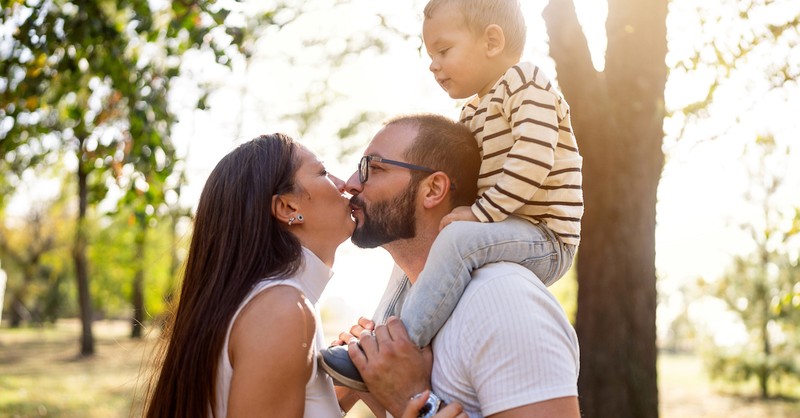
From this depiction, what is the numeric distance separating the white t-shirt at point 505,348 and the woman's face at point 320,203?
28.1 inches

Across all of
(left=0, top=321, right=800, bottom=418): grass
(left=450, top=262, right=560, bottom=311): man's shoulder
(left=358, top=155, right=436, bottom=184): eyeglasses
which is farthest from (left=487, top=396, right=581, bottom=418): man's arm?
(left=0, top=321, right=800, bottom=418): grass

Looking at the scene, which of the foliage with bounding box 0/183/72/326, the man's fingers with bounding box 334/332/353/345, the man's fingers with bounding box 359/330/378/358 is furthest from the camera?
the foliage with bounding box 0/183/72/326

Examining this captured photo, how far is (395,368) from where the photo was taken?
2672 mm

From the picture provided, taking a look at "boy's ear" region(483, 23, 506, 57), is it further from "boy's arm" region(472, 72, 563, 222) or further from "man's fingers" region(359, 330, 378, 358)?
"man's fingers" region(359, 330, 378, 358)

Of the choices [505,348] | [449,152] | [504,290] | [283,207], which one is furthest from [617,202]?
[505,348]

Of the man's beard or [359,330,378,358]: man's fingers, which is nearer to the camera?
[359,330,378,358]: man's fingers

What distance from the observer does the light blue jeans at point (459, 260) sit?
2693 mm

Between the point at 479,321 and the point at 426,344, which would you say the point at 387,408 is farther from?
the point at 479,321

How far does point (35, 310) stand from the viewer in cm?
5516

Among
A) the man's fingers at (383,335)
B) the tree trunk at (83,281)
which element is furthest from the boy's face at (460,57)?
the tree trunk at (83,281)

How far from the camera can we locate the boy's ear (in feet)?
11.1

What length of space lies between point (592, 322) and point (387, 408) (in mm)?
4141

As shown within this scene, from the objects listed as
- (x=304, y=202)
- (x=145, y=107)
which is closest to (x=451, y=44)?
(x=304, y=202)

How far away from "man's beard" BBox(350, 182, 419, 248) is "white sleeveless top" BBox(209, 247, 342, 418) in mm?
214
